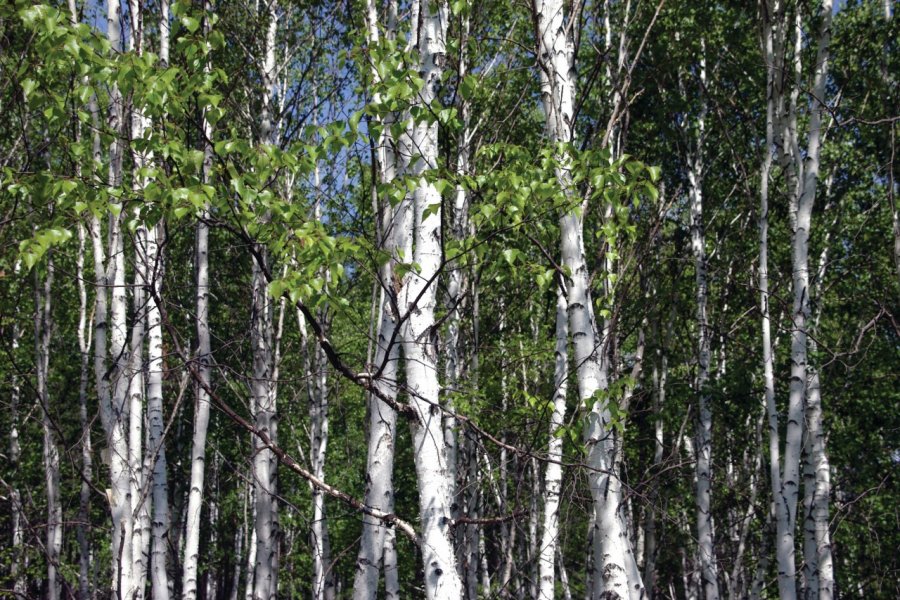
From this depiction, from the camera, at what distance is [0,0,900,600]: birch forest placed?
4.09m

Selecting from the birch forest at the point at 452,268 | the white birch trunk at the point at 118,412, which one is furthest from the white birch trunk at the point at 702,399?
the white birch trunk at the point at 118,412

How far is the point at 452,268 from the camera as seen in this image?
187 inches

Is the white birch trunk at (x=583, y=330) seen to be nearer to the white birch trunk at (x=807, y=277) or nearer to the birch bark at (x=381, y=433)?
the birch bark at (x=381, y=433)

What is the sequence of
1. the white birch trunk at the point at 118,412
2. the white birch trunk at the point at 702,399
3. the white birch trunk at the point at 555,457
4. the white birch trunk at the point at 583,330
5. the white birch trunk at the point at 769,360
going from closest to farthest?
1. the white birch trunk at the point at 583,330
2. the white birch trunk at the point at 118,412
3. the white birch trunk at the point at 555,457
4. the white birch trunk at the point at 769,360
5. the white birch trunk at the point at 702,399

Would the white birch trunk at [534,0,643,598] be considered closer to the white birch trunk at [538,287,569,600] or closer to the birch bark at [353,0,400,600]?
the birch bark at [353,0,400,600]

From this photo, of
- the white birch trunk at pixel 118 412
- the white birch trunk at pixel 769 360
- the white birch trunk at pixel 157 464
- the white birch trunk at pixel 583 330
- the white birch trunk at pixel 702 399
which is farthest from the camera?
the white birch trunk at pixel 702 399

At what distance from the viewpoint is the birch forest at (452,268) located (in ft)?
13.4

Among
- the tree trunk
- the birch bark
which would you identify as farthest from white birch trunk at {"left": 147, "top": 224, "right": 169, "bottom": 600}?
the tree trunk

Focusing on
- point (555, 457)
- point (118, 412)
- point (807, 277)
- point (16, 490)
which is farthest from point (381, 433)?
point (16, 490)

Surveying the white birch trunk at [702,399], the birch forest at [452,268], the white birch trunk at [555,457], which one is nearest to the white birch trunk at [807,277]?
the birch forest at [452,268]

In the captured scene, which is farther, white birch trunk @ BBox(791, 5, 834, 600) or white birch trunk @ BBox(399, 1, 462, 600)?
white birch trunk @ BBox(791, 5, 834, 600)

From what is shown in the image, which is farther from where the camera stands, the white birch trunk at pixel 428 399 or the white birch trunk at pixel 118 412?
the white birch trunk at pixel 118 412

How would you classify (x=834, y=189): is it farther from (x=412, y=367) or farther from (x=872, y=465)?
(x=412, y=367)

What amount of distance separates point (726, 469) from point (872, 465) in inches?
160
